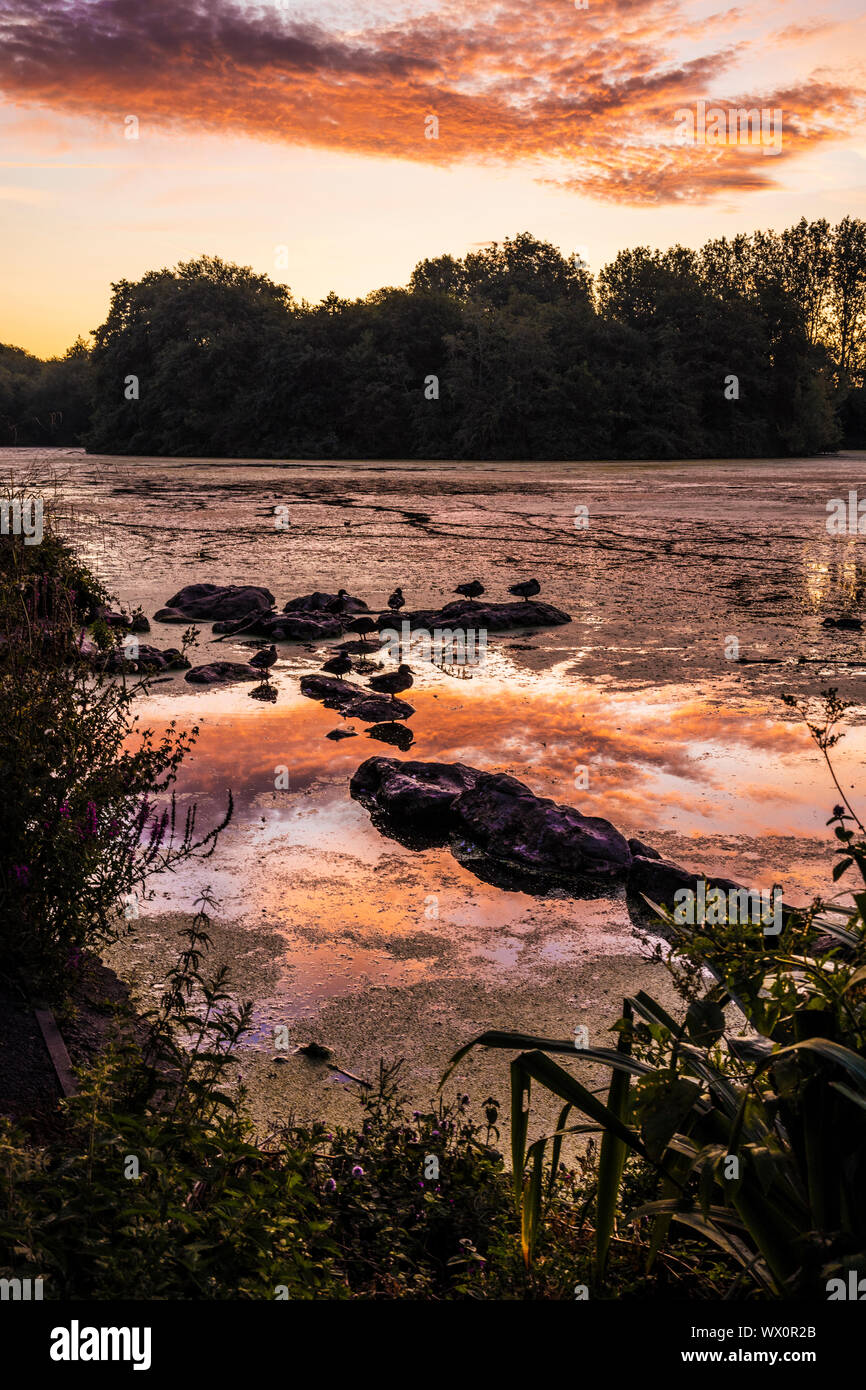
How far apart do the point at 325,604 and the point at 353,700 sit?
2.81 meters

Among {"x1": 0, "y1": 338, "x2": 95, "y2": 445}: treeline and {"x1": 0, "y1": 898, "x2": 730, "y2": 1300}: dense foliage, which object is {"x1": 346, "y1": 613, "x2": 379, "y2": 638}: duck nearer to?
{"x1": 0, "y1": 898, "x2": 730, "y2": 1300}: dense foliage

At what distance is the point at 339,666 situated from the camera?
6.62 meters

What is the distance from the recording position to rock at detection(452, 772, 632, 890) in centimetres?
374

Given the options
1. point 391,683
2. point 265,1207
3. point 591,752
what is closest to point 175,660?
point 391,683

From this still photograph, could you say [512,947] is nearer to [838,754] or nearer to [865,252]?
[838,754]

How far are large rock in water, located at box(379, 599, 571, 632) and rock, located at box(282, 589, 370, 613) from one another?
0.34 meters

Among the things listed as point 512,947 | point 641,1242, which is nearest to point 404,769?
point 512,947

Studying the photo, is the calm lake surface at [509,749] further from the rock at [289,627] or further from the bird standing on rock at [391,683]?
the rock at [289,627]

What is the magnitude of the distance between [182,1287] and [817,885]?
8.62ft

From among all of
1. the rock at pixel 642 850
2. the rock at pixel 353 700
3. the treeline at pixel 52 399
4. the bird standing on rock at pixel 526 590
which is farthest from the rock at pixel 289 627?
the treeline at pixel 52 399

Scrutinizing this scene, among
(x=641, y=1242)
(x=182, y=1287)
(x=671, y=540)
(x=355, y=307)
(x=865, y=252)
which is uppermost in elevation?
(x=865, y=252)

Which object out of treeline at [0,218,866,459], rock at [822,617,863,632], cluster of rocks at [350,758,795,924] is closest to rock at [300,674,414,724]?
cluster of rocks at [350,758,795,924]

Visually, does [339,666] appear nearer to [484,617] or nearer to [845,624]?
[484,617]

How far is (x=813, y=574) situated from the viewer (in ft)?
35.2
